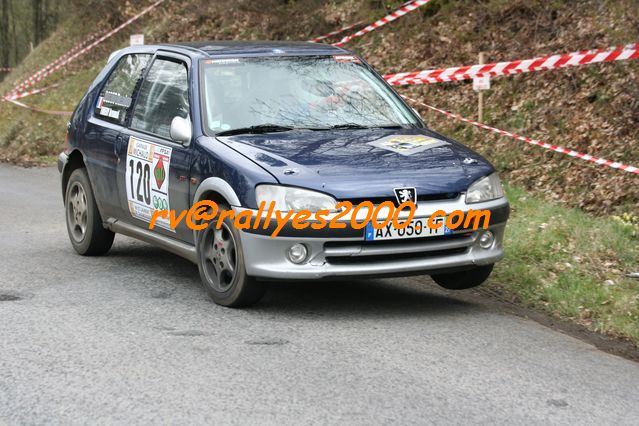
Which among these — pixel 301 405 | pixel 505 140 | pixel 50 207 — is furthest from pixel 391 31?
pixel 301 405

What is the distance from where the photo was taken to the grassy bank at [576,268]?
7418 mm

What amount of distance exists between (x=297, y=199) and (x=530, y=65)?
286 inches

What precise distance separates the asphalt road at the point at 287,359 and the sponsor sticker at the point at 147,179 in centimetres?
54

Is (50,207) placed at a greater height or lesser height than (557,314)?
lesser

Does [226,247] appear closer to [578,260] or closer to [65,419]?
[65,419]

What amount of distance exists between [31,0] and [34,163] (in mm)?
34381

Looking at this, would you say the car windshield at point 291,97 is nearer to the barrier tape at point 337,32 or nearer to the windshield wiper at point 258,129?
the windshield wiper at point 258,129

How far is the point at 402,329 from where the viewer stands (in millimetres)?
6863

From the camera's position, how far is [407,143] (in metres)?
7.68

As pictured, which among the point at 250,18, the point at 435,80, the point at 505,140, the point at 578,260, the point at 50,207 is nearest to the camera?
the point at 578,260

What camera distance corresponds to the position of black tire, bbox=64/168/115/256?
369 inches

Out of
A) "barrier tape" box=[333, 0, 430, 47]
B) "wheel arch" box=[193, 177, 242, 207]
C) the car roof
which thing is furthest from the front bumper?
"barrier tape" box=[333, 0, 430, 47]

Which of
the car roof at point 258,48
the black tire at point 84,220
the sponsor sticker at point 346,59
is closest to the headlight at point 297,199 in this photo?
the car roof at point 258,48

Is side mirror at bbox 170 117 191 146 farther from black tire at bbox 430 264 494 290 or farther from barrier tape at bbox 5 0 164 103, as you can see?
barrier tape at bbox 5 0 164 103
